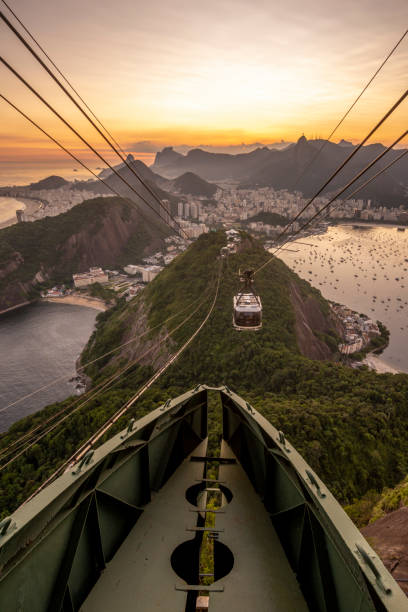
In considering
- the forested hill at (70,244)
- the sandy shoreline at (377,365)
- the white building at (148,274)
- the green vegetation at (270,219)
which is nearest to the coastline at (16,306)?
the forested hill at (70,244)

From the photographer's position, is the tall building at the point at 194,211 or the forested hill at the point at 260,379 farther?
the tall building at the point at 194,211

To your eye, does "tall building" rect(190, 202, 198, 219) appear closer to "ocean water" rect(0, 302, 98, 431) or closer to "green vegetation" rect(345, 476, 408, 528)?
"ocean water" rect(0, 302, 98, 431)

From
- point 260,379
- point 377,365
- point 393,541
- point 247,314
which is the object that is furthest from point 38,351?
point 393,541

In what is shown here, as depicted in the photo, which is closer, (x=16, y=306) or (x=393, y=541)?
(x=393, y=541)

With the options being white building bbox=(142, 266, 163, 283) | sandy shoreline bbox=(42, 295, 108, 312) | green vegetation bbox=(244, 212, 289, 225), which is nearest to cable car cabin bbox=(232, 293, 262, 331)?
sandy shoreline bbox=(42, 295, 108, 312)

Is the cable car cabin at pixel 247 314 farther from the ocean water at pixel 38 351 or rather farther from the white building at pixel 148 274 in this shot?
the white building at pixel 148 274

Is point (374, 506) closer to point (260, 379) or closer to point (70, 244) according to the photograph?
point (260, 379)

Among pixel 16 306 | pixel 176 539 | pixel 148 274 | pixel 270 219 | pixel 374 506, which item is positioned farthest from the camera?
pixel 270 219
